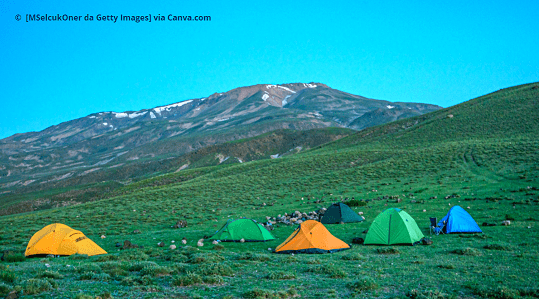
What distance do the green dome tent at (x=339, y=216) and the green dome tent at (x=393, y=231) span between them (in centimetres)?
621

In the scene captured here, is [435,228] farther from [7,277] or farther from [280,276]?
[7,277]

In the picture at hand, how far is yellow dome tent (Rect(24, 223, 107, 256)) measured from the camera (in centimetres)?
1581

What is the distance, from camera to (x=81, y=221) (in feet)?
105

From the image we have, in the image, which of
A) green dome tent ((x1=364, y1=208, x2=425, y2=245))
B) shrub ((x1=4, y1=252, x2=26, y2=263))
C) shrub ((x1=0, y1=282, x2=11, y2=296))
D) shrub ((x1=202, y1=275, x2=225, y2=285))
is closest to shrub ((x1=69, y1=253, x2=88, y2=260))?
shrub ((x1=4, y1=252, x2=26, y2=263))

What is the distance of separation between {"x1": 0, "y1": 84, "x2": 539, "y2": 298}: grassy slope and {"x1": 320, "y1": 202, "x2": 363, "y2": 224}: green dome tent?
1.22m

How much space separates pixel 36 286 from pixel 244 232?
39.5ft

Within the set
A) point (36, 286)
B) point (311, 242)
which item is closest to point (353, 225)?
point (311, 242)

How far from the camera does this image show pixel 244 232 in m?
19.6

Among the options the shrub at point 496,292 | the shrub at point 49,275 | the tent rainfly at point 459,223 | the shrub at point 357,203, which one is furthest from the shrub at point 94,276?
the shrub at point 357,203

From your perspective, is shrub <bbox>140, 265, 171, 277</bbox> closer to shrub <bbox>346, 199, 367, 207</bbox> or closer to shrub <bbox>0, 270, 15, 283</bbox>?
shrub <bbox>0, 270, 15, 283</bbox>

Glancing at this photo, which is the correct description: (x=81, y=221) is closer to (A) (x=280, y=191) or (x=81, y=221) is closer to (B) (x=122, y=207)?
(B) (x=122, y=207)

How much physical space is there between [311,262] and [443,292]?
508 centimetres

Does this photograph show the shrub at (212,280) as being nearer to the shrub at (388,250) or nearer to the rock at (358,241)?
the shrub at (388,250)

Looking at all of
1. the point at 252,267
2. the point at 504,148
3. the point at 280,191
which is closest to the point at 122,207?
the point at 280,191
